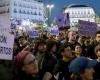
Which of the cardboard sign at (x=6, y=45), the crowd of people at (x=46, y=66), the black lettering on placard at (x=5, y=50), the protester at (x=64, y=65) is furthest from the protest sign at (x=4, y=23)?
the protester at (x=64, y=65)

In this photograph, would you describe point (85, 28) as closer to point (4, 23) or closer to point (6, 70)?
point (4, 23)

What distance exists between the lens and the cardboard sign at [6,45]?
6104mm

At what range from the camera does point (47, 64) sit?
26.7 feet

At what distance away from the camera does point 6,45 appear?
620 centimetres

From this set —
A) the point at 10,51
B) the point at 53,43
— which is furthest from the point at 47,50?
the point at 10,51

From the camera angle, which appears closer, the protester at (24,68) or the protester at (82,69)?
the protester at (82,69)

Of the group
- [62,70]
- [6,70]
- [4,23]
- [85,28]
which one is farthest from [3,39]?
[85,28]

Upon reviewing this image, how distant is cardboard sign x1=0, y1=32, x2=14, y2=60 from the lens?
6.10 metres

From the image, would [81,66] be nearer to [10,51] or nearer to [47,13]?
[10,51]

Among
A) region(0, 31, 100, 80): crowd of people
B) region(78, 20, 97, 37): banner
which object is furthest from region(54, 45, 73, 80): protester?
region(78, 20, 97, 37): banner

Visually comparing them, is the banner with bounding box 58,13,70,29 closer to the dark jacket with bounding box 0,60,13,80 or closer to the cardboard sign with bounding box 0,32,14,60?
the cardboard sign with bounding box 0,32,14,60

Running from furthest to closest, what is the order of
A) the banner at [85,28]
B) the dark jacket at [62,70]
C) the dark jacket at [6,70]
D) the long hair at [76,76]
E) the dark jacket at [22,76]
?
the banner at [85,28] < the dark jacket at [62,70] < the dark jacket at [6,70] < the dark jacket at [22,76] < the long hair at [76,76]

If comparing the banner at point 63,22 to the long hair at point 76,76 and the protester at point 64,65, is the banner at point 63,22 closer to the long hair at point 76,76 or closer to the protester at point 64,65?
the protester at point 64,65

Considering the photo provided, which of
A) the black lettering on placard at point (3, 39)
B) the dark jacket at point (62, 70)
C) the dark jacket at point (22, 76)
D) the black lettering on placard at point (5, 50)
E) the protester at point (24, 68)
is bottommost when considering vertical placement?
the dark jacket at point (62, 70)
